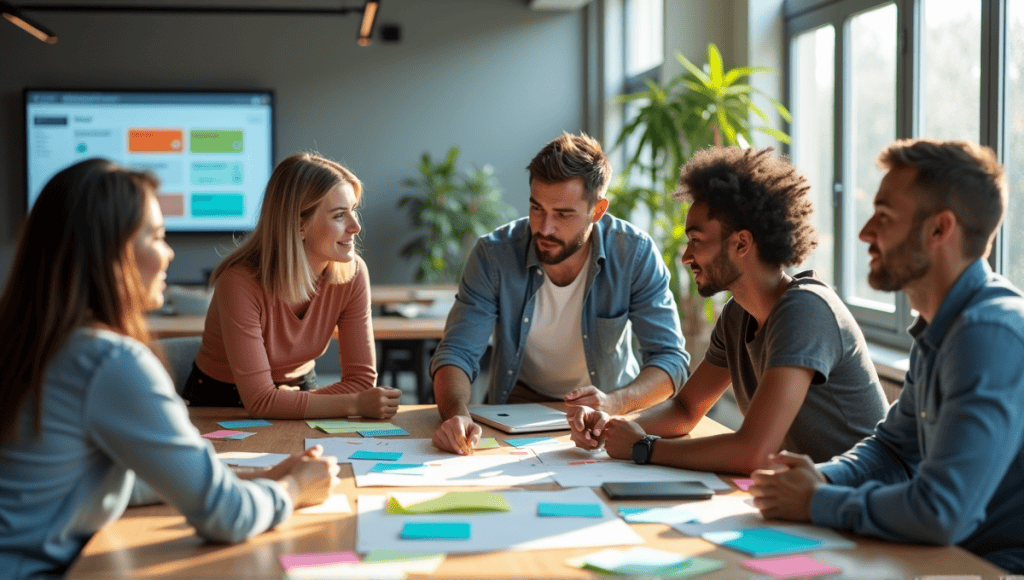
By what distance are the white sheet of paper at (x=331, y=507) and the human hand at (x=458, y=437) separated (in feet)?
1.25

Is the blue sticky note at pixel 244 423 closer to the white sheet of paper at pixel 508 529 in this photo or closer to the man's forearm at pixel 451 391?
the man's forearm at pixel 451 391

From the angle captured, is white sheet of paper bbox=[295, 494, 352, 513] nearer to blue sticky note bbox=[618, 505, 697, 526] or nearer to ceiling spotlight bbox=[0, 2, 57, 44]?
blue sticky note bbox=[618, 505, 697, 526]

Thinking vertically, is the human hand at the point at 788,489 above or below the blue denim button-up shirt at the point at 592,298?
below

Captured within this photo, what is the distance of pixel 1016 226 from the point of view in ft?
9.72

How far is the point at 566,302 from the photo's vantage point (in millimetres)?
2654

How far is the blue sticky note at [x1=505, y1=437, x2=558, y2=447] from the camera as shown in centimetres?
195

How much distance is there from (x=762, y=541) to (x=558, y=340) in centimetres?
141

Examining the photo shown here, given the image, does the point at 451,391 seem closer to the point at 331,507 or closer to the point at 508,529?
the point at 331,507

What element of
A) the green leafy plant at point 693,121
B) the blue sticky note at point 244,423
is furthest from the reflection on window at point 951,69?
the blue sticky note at point 244,423

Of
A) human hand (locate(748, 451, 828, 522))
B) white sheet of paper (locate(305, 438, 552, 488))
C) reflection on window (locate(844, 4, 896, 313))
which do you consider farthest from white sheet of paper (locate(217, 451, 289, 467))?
reflection on window (locate(844, 4, 896, 313))

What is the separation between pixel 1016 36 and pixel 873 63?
929 mm

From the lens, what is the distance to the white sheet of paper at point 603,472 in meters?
1.63

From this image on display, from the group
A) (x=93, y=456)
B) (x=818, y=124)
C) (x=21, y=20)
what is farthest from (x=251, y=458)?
(x=21, y=20)

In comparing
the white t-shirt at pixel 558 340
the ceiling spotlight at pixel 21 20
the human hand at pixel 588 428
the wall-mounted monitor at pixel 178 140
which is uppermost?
the ceiling spotlight at pixel 21 20
